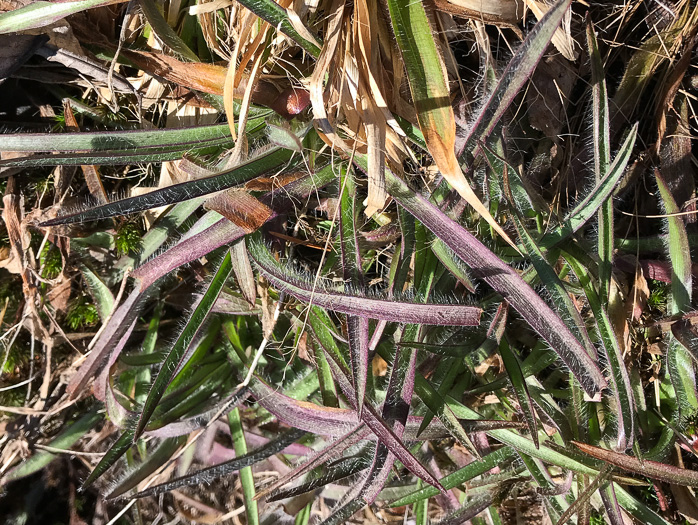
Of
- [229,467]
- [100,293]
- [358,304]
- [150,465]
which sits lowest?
[150,465]

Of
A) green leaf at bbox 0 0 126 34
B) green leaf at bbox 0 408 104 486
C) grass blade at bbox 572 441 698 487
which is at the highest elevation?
green leaf at bbox 0 0 126 34

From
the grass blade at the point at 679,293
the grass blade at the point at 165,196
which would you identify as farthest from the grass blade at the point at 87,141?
the grass blade at the point at 679,293

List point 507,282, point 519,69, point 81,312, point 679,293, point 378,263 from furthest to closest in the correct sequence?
point 81,312, point 378,263, point 679,293, point 507,282, point 519,69

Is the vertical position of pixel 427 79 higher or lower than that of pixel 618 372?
higher

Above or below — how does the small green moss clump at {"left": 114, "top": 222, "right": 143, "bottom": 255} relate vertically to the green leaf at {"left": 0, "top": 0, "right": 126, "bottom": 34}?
below

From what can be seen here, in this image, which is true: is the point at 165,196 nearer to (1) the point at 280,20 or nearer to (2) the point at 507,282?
(1) the point at 280,20

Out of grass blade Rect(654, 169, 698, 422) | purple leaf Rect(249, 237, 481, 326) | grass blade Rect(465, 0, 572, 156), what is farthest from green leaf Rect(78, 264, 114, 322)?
grass blade Rect(654, 169, 698, 422)

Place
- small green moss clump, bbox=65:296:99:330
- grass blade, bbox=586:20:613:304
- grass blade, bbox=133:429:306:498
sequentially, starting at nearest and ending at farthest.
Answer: grass blade, bbox=586:20:613:304
grass blade, bbox=133:429:306:498
small green moss clump, bbox=65:296:99:330

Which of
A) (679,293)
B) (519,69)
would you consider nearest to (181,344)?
(519,69)

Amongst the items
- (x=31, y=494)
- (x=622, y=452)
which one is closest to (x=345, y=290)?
(x=622, y=452)

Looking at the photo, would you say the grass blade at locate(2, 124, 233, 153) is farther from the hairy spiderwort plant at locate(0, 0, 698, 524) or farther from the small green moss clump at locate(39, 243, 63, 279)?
the small green moss clump at locate(39, 243, 63, 279)

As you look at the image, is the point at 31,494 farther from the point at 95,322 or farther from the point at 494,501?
the point at 494,501

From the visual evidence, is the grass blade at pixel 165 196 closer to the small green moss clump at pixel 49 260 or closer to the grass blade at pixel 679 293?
the small green moss clump at pixel 49 260
